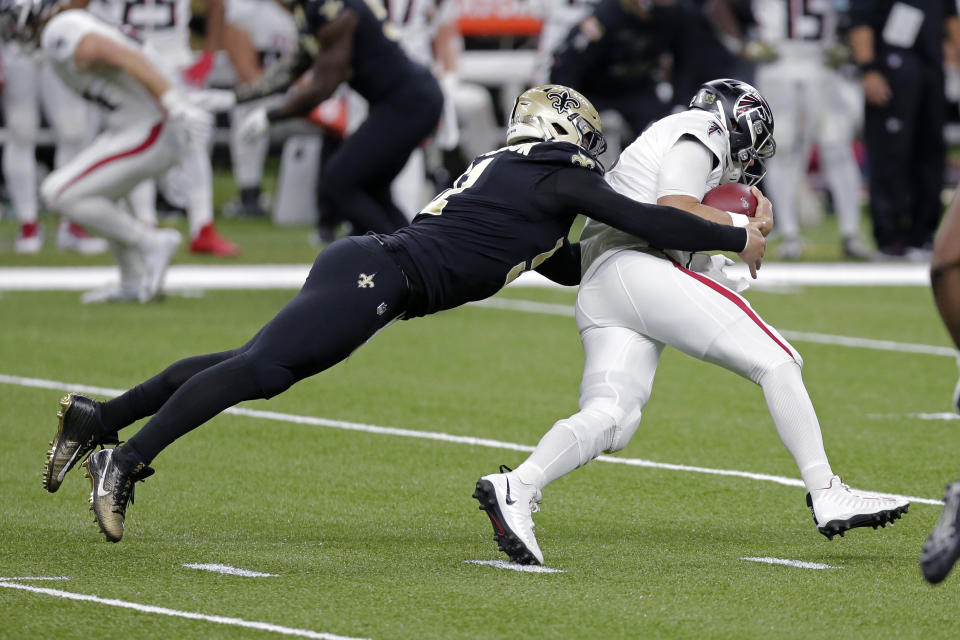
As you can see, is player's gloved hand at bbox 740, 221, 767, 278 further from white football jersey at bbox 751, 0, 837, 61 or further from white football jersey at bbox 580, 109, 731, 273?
white football jersey at bbox 751, 0, 837, 61

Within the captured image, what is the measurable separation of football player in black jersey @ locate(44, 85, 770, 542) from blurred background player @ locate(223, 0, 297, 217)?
10.5 meters

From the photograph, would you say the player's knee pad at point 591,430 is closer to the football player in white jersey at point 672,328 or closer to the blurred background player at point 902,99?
the football player in white jersey at point 672,328

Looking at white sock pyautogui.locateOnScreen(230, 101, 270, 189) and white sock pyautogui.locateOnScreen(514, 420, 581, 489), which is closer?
white sock pyautogui.locateOnScreen(514, 420, 581, 489)

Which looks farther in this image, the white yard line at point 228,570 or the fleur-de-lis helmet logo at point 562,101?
the fleur-de-lis helmet logo at point 562,101

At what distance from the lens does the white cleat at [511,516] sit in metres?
4.62

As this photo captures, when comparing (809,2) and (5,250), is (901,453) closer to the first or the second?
(809,2)

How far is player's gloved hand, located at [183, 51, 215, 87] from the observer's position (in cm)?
1423

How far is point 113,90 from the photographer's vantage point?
1000 cm

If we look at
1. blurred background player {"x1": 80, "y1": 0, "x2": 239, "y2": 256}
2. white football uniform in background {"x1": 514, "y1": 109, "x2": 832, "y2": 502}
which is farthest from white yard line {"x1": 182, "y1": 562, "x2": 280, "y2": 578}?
blurred background player {"x1": 80, "y1": 0, "x2": 239, "y2": 256}

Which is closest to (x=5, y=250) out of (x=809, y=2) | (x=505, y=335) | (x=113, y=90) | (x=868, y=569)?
(x=113, y=90)

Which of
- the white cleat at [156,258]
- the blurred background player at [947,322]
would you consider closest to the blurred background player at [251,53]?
the white cleat at [156,258]

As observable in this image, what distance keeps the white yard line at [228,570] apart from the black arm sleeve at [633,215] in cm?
129

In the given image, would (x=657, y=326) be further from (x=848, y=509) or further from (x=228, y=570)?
(x=228, y=570)

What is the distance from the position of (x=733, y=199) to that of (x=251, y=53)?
1171cm
